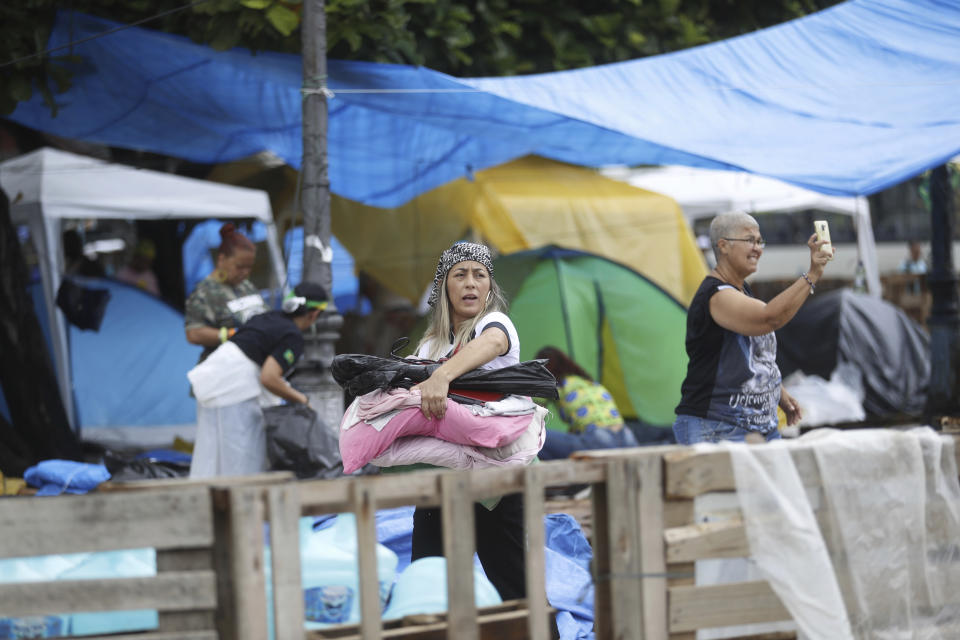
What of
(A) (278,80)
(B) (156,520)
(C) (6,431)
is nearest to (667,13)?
(A) (278,80)

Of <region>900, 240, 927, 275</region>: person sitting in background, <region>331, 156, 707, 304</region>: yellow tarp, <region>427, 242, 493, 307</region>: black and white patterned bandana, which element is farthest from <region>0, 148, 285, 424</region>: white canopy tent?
<region>900, 240, 927, 275</region>: person sitting in background

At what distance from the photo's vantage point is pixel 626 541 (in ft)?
8.82

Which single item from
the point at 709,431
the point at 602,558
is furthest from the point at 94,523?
the point at 709,431

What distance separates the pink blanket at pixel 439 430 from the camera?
3.46 meters

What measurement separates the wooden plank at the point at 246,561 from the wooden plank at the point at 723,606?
103cm

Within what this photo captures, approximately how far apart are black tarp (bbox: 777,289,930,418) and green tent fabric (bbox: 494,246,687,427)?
202cm

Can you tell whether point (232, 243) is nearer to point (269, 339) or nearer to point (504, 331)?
point (269, 339)

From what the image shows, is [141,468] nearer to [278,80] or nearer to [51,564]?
[278,80]

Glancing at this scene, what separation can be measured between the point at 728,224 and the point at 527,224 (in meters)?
6.04

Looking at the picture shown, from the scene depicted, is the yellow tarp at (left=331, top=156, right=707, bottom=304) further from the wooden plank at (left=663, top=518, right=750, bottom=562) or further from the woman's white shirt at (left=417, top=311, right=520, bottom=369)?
the wooden plank at (left=663, top=518, right=750, bottom=562)

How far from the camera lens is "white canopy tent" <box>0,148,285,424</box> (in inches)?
352

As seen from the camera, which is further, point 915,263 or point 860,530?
point 915,263

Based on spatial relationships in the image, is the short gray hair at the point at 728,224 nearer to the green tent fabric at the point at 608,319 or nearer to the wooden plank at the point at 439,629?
the wooden plank at the point at 439,629

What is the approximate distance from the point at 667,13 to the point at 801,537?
7.81 m
